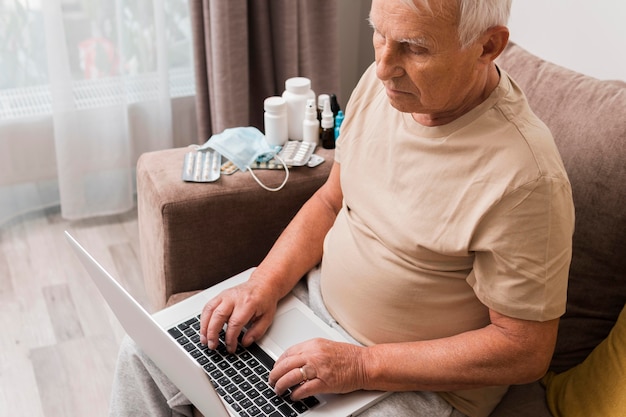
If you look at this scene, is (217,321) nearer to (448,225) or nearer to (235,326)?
(235,326)

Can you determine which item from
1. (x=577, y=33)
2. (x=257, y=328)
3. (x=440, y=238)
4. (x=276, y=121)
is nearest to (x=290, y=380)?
(x=257, y=328)

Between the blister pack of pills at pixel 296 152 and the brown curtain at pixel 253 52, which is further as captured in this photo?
the brown curtain at pixel 253 52

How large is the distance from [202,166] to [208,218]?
0.47 feet

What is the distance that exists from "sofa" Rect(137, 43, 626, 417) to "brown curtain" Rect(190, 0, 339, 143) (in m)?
0.83

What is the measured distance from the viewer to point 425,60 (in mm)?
1135

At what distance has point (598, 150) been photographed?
1296 mm

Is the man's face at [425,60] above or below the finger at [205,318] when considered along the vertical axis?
above

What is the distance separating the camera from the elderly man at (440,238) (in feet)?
3.68

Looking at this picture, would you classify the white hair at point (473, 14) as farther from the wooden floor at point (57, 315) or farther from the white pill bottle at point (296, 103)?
the wooden floor at point (57, 315)

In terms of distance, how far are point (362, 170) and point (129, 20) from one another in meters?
1.43

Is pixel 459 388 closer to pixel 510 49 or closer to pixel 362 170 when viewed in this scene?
pixel 362 170

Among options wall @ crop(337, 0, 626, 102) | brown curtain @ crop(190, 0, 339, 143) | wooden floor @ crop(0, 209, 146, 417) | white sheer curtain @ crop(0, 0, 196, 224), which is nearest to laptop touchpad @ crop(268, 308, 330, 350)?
wooden floor @ crop(0, 209, 146, 417)

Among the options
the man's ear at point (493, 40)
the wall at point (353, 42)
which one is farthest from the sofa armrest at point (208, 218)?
the wall at point (353, 42)

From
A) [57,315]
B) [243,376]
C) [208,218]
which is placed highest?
[208,218]
